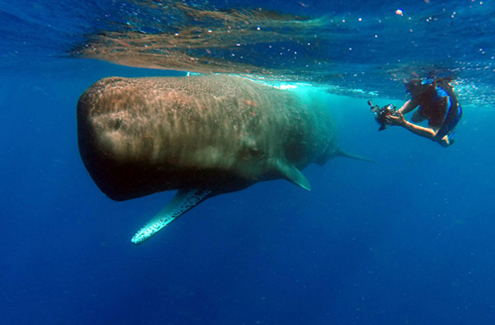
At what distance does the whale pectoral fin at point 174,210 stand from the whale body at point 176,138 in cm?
1

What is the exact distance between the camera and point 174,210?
4227 millimetres

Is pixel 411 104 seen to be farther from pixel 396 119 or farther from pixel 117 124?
pixel 117 124

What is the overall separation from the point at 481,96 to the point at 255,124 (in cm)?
2216

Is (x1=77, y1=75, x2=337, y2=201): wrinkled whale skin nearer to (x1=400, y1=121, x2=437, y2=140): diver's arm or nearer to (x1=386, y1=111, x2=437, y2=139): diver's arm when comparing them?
(x1=386, y1=111, x2=437, y2=139): diver's arm

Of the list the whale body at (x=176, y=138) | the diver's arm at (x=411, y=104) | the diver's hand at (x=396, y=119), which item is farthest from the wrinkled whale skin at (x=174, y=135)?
the diver's arm at (x=411, y=104)

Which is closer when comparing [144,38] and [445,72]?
[144,38]

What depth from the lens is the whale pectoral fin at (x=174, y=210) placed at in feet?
12.6

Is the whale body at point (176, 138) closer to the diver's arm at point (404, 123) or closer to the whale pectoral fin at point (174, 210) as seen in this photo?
the whale pectoral fin at point (174, 210)

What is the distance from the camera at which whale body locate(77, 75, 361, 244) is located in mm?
2777

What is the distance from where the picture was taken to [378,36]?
30.5ft

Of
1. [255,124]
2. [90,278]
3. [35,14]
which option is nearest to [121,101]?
[255,124]

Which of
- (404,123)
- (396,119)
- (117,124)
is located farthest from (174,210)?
(404,123)

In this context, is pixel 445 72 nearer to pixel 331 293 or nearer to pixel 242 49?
pixel 242 49

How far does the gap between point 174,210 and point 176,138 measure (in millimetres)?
1368
